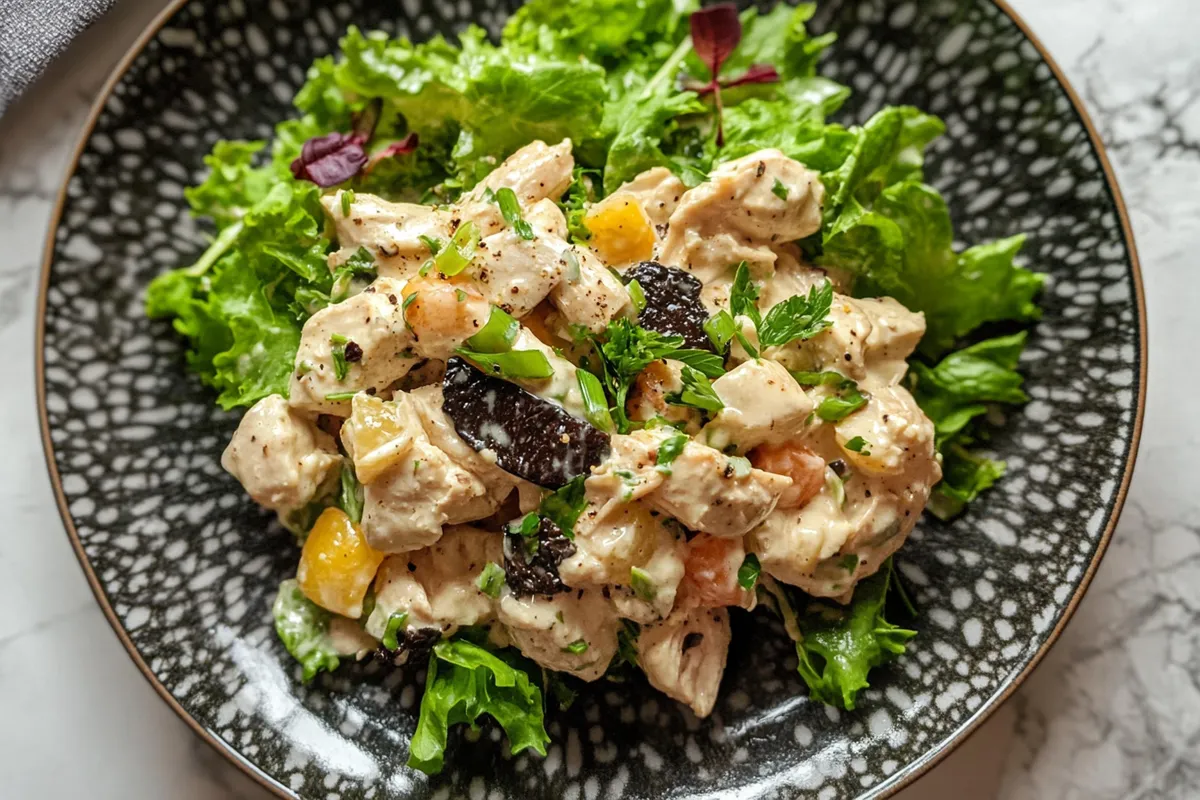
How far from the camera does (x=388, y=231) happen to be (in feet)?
7.45

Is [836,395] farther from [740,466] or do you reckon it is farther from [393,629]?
[393,629]

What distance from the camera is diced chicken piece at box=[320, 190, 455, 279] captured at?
7.42 ft

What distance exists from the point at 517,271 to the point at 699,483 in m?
0.63

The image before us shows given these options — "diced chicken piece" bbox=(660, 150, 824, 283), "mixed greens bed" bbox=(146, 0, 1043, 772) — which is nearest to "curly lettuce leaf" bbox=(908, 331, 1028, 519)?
"mixed greens bed" bbox=(146, 0, 1043, 772)

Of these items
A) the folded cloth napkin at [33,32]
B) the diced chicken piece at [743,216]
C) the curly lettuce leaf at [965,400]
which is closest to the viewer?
the diced chicken piece at [743,216]

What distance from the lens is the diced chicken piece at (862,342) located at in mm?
2225

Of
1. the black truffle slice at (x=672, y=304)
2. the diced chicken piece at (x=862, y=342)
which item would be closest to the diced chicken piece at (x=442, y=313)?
the black truffle slice at (x=672, y=304)

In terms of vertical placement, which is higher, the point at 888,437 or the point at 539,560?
the point at 888,437

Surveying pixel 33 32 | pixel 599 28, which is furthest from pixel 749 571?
pixel 33 32

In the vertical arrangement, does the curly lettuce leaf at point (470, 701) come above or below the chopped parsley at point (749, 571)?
below

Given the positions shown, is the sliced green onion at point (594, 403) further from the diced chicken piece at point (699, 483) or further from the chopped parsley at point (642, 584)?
the chopped parsley at point (642, 584)

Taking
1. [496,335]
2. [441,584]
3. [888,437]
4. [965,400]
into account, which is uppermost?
[496,335]

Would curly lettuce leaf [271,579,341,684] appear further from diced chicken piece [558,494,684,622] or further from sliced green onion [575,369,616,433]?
sliced green onion [575,369,616,433]

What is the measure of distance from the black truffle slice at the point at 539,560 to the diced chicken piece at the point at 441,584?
0.12 metres
